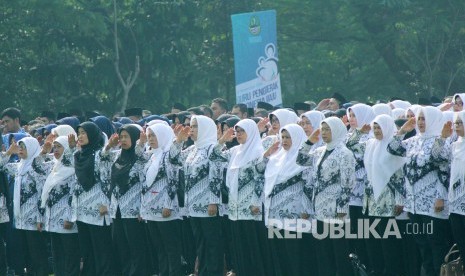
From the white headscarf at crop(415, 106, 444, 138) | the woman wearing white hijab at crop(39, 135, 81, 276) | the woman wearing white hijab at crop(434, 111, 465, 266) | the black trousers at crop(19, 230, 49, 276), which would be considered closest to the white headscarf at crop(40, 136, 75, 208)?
the woman wearing white hijab at crop(39, 135, 81, 276)

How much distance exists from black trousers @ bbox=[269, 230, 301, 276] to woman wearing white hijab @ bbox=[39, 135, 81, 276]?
93.9 inches

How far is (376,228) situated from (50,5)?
1477 cm

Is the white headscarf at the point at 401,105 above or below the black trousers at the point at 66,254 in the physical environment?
above

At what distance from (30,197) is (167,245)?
80.0 inches

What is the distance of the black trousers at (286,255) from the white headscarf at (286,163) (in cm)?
52

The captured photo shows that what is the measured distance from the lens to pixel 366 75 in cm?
2956

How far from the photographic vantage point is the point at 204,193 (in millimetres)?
12617

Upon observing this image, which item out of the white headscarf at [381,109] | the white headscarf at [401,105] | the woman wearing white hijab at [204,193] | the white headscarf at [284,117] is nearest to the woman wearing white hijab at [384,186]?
the white headscarf at [381,109]

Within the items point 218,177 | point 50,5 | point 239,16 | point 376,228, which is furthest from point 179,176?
point 50,5

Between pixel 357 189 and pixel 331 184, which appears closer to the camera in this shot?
pixel 331 184

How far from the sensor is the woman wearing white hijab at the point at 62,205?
13.3 m

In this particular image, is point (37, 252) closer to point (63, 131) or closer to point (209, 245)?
point (63, 131)

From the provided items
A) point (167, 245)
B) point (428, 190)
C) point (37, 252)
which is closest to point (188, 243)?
point (167, 245)

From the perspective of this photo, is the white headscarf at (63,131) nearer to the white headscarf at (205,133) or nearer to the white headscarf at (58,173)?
the white headscarf at (58,173)
